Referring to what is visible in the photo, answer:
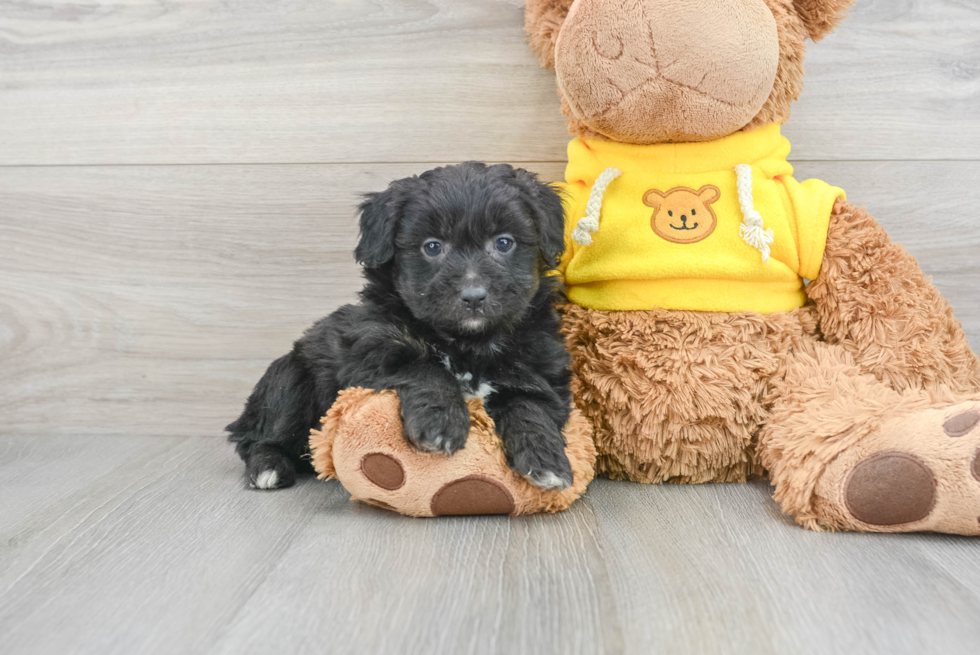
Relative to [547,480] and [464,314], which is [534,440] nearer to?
[547,480]

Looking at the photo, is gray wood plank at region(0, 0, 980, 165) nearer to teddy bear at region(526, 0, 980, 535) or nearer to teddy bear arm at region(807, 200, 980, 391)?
teddy bear at region(526, 0, 980, 535)

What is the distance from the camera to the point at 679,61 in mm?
1585

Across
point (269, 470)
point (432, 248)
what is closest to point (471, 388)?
point (432, 248)

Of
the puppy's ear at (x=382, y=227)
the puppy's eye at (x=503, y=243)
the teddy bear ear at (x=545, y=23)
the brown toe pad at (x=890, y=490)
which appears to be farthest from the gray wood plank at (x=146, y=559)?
the teddy bear ear at (x=545, y=23)

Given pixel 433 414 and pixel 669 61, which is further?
pixel 669 61

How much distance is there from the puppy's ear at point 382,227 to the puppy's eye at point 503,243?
0.72 ft

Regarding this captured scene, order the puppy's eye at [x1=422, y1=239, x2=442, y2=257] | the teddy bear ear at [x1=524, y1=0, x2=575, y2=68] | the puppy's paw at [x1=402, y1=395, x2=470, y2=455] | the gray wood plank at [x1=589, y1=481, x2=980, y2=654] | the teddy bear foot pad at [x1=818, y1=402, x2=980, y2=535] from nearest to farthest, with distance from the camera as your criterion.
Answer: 1. the gray wood plank at [x1=589, y1=481, x2=980, y2=654]
2. the teddy bear foot pad at [x1=818, y1=402, x2=980, y2=535]
3. the puppy's paw at [x1=402, y1=395, x2=470, y2=455]
4. the puppy's eye at [x1=422, y1=239, x2=442, y2=257]
5. the teddy bear ear at [x1=524, y1=0, x2=575, y2=68]

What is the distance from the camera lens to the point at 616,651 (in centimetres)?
104

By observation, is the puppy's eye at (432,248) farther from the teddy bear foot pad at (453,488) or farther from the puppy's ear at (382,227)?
the teddy bear foot pad at (453,488)

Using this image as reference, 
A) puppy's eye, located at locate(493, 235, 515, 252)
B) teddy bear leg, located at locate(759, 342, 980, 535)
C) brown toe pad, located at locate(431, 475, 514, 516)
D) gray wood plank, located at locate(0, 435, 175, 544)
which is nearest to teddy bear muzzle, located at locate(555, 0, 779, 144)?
puppy's eye, located at locate(493, 235, 515, 252)

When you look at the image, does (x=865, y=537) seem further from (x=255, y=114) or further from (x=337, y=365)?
(x=255, y=114)

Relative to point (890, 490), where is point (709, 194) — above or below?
above

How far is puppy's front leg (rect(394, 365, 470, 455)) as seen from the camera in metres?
1.44

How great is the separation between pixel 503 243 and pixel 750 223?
58cm
